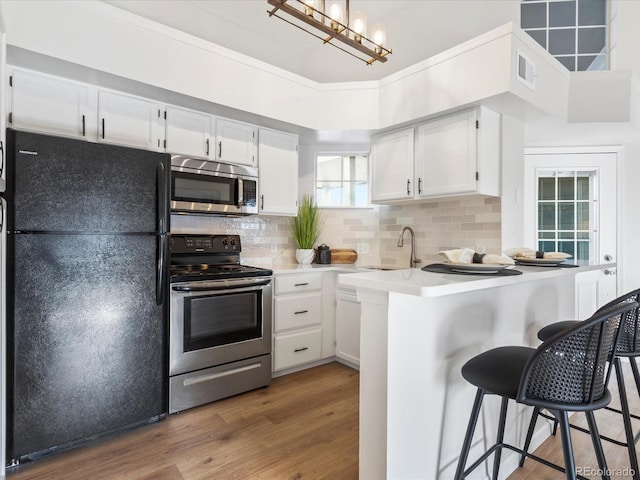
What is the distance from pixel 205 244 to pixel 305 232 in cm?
104

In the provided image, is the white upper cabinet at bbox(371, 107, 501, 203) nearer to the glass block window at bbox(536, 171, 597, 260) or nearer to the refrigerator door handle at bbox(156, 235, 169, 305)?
the glass block window at bbox(536, 171, 597, 260)

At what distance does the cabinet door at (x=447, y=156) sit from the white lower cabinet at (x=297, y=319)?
125cm

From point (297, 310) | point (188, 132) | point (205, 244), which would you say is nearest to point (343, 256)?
point (297, 310)

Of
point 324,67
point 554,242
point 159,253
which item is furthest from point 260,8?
point 554,242

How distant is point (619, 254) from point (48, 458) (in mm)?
→ 4796

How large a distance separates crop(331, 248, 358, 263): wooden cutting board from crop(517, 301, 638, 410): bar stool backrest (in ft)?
9.14

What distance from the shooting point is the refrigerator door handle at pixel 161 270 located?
2273mm

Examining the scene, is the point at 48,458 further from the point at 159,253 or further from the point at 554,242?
the point at 554,242

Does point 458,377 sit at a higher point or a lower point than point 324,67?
lower

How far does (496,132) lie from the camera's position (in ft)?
9.48

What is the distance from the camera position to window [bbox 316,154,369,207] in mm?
4039

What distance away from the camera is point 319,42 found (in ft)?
13.7

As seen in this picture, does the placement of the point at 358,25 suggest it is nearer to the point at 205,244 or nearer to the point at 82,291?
the point at 205,244

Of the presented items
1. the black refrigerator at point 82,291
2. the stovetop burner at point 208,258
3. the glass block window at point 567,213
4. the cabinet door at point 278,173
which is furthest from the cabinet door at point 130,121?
the glass block window at point 567,213
